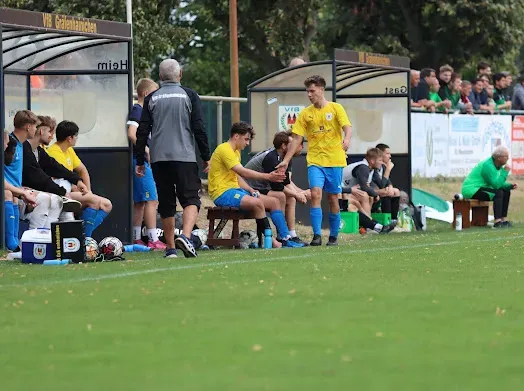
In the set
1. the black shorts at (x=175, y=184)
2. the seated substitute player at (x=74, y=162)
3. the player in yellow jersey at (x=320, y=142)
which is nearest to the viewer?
the black shorts at (x=175, y=184)

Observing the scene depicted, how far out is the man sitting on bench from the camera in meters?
21.7

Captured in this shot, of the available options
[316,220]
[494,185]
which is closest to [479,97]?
[494,185]

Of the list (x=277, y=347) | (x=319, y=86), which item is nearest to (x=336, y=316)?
(x=277, y=347)

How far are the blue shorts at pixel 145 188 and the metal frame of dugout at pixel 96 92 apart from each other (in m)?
0.09

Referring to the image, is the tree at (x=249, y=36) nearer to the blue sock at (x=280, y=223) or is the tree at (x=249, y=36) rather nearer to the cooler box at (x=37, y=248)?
the blue sock at (x=280, y=223)

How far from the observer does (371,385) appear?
20.6 ft

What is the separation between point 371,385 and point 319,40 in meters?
44.5

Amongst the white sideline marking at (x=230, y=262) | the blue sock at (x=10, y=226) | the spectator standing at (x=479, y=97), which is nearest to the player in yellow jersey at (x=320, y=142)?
the white sideline marking at (x=230, y=262)

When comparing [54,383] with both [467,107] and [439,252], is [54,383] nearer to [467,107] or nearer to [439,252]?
[439,252]

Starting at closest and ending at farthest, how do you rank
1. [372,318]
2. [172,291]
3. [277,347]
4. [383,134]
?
[277,347]
[372,318]
[172,291]
[383,134]

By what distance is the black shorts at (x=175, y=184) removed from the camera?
1462cm

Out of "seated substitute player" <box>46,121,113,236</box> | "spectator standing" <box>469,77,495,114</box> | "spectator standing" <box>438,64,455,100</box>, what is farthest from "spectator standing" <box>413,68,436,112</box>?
"seated substitute player" <box>46,121,113,236</box>

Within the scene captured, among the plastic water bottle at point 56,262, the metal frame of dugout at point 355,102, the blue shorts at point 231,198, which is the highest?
the metal frame of dugout at point 355,102

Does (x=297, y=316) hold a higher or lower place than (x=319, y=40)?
lower
